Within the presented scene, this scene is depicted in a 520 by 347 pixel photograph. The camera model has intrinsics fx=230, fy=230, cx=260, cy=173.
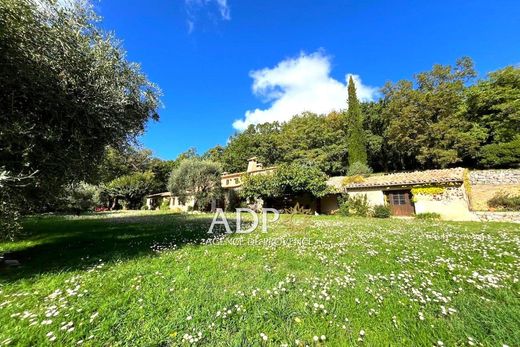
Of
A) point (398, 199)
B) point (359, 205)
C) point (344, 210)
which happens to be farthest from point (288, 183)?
point (398, 199)

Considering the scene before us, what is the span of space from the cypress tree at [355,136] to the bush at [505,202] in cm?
1649

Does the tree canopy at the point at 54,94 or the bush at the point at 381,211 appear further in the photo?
the bush at the point at 381,211

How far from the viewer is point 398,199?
2142 cm

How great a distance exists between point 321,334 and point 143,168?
50238mm

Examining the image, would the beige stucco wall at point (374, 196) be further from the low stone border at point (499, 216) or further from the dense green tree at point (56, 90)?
the dense green tree at point (56, 90)

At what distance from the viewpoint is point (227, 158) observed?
54812 mm

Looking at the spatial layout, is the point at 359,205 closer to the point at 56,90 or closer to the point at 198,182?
the point at 198,182

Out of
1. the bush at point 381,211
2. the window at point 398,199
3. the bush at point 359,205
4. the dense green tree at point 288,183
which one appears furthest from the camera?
the dense green tree at point 288,183

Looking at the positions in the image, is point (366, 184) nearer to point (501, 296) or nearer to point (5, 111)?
point (501, 296)

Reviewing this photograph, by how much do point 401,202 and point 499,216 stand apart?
6347mm

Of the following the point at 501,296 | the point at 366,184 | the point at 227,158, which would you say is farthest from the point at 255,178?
the point at 227,158

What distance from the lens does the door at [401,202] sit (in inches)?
818

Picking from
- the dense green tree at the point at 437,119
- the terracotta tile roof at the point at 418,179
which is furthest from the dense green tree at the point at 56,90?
the dense green tree at the point at 437,119

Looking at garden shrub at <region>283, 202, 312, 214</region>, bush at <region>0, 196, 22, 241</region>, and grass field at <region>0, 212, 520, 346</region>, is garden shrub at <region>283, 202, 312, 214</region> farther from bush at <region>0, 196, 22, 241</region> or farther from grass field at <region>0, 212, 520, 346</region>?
bush at <region>0, 196, 22, 241</region>
